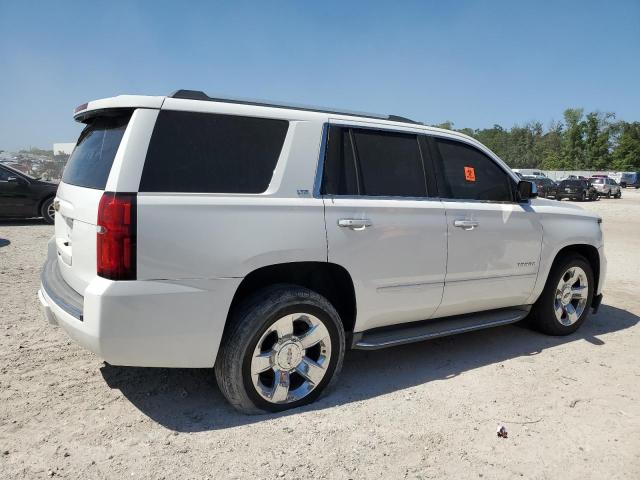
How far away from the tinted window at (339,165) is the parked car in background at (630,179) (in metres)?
68.8

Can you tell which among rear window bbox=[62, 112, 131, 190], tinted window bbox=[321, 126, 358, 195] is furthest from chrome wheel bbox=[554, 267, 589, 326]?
rear window bbox=[62, 112, 131, 190]

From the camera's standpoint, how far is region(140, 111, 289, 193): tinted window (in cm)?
274

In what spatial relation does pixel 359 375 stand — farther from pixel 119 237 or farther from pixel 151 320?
pixel 119 237

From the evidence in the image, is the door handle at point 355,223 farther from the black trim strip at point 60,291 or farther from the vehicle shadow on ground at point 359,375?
the black trim strip at point 60,291

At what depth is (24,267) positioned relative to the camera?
22.4 ft

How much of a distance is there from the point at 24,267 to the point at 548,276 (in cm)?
660

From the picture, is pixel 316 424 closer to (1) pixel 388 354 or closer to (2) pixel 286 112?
(1) pixel 388 354

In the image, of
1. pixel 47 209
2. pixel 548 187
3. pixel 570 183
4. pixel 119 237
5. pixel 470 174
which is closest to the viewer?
pixel 119 237

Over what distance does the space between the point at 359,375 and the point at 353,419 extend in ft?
2.35

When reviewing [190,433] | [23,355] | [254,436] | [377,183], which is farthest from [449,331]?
[23,355]

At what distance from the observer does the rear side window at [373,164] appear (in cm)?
336

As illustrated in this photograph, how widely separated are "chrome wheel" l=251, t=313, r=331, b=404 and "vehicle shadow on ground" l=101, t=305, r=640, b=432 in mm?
143

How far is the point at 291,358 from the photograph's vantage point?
122 inches

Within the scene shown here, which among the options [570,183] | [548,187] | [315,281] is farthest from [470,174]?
[570,183]
